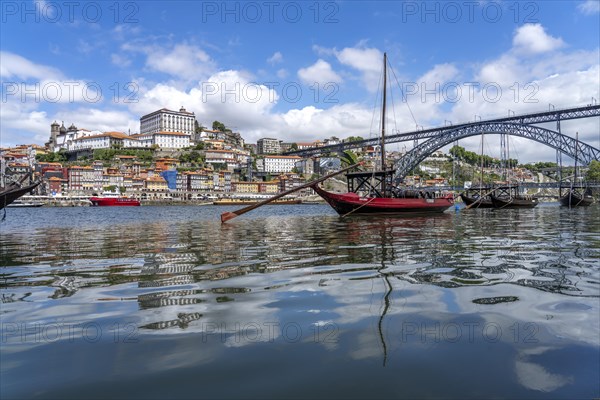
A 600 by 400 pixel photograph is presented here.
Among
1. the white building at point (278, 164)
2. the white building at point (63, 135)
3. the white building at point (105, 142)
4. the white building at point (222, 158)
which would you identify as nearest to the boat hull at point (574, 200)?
the white building at point (278, 164)

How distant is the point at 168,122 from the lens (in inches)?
6088

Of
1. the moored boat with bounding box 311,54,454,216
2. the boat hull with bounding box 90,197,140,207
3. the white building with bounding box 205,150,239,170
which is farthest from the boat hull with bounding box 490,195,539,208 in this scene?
the white building with bounding box 205,150,239,170

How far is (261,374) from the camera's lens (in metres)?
2.74

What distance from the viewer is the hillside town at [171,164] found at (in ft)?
376

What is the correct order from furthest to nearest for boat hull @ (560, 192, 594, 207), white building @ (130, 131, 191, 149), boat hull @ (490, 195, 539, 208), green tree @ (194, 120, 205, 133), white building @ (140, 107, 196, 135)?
green tree @ (194, 120, 205, 133)
white building @ (140, 107, 196, 135)
white building @ (130, 131, 191, 149)
boat hull @ (560, 192, 594, 207)
boat hull @ (490, 195, 539, 208)

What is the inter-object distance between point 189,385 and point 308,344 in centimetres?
102

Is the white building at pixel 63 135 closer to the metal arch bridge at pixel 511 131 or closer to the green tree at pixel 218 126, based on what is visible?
the green tree at pixel 218 126

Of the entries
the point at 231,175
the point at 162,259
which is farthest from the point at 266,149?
the point at 162,259

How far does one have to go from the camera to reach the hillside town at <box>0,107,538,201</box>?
114750mm

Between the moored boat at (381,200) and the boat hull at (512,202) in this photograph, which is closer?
the moored boat at (381,200)

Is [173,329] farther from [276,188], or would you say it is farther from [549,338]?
[276,188]

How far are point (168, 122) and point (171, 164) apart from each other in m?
28.8

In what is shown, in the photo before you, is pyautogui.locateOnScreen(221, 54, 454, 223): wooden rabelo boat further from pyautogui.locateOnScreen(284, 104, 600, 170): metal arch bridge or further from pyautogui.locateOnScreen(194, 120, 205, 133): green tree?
pyautogui.locateOnScreen(194, 120, 205, 133): green tree

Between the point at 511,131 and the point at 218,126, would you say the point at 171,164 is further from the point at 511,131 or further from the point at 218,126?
the point at 511,131
